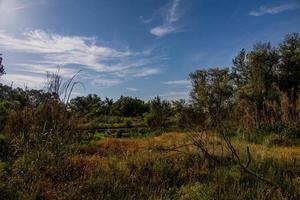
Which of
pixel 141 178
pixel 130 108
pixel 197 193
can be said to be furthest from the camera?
pixel 130 108

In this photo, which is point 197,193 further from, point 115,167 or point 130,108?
point 130,108

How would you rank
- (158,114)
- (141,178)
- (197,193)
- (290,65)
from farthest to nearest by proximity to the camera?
(290,65), (158,114), (141,178), (197,193)

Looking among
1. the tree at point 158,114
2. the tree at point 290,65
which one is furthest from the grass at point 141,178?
the tree at point 290,65

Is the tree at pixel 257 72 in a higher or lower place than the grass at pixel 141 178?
higher

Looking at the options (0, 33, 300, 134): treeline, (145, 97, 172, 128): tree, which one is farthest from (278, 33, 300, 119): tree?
(145, 97, 172, 128): tree

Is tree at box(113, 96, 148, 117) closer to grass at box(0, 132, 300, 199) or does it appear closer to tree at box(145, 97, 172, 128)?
tree at box(145, 97, 172, 128)

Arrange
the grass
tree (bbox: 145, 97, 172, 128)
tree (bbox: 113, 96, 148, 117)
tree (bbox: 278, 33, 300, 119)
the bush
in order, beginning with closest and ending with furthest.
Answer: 1. the bush
2. the grass
3. tree (bbox: 145, 97, 172, 128)
4. tree (bbox: 278, 33, 300, 119)
5. tree (bbox: 113, 96, 148, 117)

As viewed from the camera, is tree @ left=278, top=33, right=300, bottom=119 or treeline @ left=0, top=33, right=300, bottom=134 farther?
tree @ left=278, top=33, right=300, bottom=119

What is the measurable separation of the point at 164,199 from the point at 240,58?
39.1 m

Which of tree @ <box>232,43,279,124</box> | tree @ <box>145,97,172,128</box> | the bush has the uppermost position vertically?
tree @ <box>232,43,279,124</box>

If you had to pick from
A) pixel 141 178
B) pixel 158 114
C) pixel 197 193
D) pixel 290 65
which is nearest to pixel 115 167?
pixel 141 178

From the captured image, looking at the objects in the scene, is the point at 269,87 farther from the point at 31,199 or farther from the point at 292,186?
the point at 31,199

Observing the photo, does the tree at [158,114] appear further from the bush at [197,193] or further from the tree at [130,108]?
the bush at [197,193]

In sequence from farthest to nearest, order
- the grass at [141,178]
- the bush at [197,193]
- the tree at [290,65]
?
1. the tree at [290,65]
2. the grass at [141,178]
3. the bush at [197,193]
